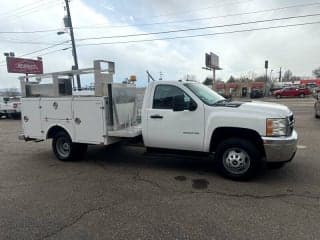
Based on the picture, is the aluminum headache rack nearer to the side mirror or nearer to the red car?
the side mirror

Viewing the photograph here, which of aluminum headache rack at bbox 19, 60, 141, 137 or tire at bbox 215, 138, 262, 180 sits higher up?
aluminum headache rack at bbox 19, 60, 141, 137

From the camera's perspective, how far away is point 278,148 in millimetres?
5094

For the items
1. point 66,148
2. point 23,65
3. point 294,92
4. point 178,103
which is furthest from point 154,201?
point 294,92

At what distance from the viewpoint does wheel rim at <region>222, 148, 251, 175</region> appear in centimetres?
542

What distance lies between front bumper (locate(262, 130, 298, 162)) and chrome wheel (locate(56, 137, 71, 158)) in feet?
15.0

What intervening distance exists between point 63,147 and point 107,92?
1.94 metres

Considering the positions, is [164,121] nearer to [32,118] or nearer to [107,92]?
[107,92]

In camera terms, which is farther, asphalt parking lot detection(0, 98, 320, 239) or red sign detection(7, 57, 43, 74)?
red sign detection(7, 57, 43, 74)

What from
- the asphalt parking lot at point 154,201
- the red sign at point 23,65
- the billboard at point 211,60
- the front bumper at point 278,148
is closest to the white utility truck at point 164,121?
the front bumper at point 278,148

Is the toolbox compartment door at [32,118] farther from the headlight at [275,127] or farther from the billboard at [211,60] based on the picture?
the billboard at [211,60]

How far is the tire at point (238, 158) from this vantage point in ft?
17.5

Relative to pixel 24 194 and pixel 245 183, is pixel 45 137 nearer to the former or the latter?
pixel 24 194

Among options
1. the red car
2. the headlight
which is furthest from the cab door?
the red car

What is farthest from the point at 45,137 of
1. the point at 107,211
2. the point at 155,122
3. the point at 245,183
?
Result: the point at 245,183
